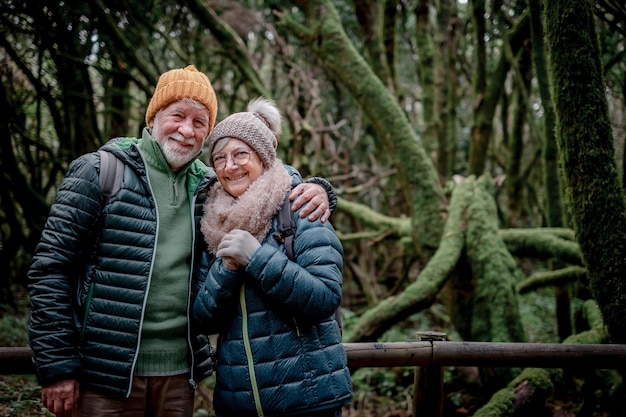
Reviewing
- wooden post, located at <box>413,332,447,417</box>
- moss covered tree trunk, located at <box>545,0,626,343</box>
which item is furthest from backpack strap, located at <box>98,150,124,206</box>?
moss covered tree trunk, located at <box>545,0,626,343</box>

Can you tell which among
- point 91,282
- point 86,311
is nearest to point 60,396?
point 86,311

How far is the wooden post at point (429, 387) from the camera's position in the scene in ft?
8.54

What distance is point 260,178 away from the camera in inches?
71.7

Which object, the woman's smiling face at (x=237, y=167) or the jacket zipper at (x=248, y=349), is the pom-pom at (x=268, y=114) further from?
the jacket zipper at (x=248, y=349)

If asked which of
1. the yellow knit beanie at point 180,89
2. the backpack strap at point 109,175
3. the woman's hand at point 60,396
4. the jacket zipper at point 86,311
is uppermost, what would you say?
the yellow knit beanie at point 180,89

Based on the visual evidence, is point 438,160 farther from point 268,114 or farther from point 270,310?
point 270,310

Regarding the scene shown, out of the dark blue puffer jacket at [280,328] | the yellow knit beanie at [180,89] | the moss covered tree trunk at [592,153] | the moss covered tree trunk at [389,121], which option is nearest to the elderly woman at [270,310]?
the dark blue puffer jacket at [280,328]

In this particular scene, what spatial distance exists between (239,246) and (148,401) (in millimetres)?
750

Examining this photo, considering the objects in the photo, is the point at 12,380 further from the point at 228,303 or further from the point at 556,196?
the point at 556,196

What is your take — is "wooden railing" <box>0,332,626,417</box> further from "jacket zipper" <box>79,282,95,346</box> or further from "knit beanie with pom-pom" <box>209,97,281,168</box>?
"jacket zipper" <box>79,282,95,346</box>

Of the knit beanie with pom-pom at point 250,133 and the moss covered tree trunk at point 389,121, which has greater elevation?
the moss covered tree trunk at point 389,121

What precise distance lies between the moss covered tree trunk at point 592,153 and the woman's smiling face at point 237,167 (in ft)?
6.48

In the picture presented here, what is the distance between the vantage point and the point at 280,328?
1675 mm

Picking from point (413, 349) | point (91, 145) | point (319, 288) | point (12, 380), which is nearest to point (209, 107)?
point (319, 288)
